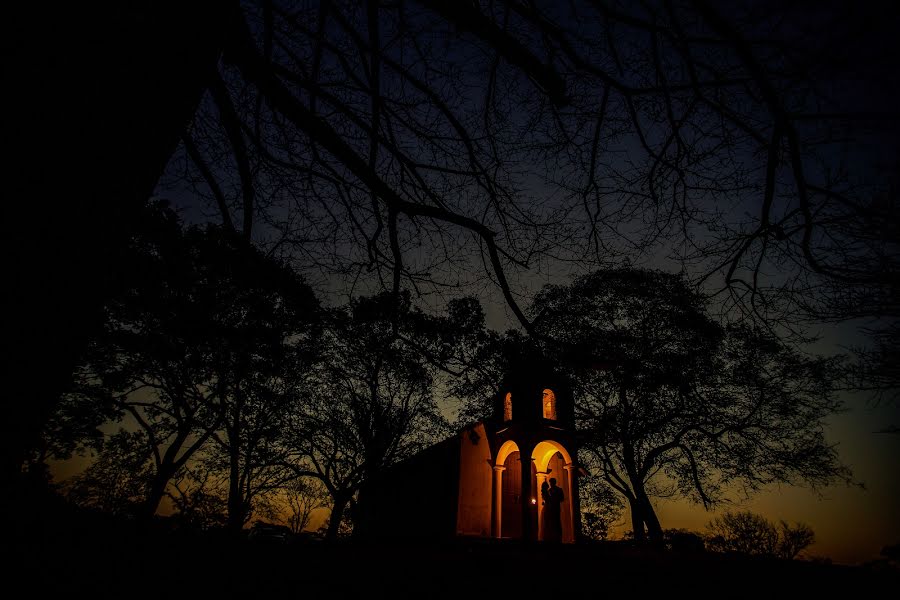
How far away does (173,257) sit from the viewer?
10.4 metres

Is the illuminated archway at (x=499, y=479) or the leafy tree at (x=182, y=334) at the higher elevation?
the leafy tree at (x=182, y=334)

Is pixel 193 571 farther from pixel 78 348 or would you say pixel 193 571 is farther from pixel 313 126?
pixel 313 126

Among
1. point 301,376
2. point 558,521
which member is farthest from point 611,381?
point 301,376

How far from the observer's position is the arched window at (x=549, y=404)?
17.5 m

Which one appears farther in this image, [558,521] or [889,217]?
[558,521]

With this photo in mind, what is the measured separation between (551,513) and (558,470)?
6.52ft

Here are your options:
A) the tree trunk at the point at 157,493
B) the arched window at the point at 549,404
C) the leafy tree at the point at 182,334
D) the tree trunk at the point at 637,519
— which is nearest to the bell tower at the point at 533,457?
the arched window at the point at 549,404

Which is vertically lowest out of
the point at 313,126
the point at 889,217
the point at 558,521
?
the point at 558,521

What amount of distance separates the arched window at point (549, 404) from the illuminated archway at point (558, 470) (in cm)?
122

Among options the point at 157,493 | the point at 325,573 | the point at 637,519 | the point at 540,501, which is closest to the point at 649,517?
the point at 637,519

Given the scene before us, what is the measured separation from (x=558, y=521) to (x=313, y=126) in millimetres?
17212

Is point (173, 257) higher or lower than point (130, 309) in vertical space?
higher

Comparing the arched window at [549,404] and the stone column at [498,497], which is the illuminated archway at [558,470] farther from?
the stone column at [498,497]

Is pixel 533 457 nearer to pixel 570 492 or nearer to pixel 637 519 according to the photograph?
pixel 570 492
